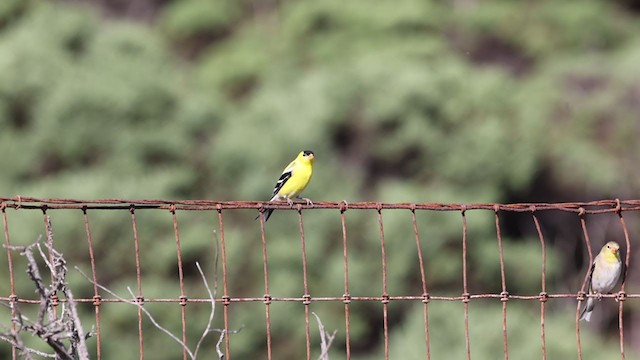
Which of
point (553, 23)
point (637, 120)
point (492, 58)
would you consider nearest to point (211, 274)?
point (637, 120)

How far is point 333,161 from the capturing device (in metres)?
28.5

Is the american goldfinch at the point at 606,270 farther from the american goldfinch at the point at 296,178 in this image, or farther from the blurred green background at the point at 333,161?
the blurred green background at the point at 333,161

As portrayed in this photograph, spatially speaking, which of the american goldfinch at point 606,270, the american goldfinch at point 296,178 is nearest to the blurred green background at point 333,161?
the american goldfinch at point 296,178

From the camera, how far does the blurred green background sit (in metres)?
23.9

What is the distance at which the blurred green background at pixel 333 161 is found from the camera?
23875 millimetres

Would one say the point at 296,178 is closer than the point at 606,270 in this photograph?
No

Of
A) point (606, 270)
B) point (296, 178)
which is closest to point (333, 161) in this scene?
point (296, 178)

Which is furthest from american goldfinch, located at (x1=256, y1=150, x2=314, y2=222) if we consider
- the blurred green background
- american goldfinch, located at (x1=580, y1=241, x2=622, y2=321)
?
the blurred green background

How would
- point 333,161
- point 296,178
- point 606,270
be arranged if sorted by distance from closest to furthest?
point 606,270 → point 296,178 → point 333,161

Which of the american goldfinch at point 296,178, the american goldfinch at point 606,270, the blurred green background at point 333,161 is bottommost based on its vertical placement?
the american goldfinch at point 606,270

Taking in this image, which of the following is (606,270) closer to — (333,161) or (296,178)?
(296,178)

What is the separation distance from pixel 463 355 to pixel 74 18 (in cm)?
1238

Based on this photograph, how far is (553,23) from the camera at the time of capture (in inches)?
1532

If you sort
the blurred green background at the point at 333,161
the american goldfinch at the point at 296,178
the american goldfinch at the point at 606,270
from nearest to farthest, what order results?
1. the american goldfinch at the point at 606,270
2. the american goldfinch at the point at 296,178
3. the blurred green background at the point at 333,161
